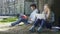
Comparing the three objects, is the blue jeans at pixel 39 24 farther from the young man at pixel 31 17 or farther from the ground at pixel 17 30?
the young man at pixel 31 17

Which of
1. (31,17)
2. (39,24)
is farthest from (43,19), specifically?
(31,17)

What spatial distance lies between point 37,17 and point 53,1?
1.06 meters

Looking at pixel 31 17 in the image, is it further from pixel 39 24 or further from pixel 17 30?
pixel 17 30

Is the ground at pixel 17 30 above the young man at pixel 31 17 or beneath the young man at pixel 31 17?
beneath

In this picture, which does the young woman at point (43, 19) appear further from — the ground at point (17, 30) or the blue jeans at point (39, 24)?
the ground at point (17, 30)

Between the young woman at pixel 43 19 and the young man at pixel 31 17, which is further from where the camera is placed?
the young man at pixel 31 17

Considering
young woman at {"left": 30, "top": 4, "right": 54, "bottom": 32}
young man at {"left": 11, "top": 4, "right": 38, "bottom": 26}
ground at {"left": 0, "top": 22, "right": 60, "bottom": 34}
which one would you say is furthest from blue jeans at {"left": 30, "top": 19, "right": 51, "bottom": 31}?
young man at {"left": 11, "top": 4, "right": 38, "bottom": 26}

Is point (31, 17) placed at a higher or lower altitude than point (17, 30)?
higher

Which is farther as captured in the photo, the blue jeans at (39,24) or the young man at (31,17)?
the young man at (31,17)

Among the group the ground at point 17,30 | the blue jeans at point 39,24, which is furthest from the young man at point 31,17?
the blue jeans at point 39,24

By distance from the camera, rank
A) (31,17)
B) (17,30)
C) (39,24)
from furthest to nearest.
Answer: (31,17) → (17,30) → (39,24)

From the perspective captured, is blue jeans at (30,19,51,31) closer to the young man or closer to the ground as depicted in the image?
the ground

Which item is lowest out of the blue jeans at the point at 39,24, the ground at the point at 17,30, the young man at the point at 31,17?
the ground at the point at 17,30

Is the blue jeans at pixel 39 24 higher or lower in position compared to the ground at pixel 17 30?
higher
